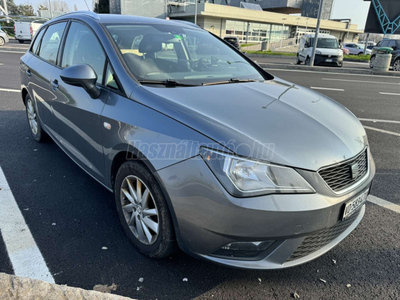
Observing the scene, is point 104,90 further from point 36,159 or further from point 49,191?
point 36,159

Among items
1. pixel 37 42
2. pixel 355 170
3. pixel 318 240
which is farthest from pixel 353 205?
pixel 37 42

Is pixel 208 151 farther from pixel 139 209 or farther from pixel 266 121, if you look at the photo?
pixel 139 209

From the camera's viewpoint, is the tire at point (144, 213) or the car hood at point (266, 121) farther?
the tire at point (144, 213)

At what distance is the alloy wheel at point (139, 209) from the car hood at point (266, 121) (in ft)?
1.91

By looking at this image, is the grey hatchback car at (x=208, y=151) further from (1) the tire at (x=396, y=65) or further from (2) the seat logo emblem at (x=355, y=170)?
(1) the tire at (x=396, y=65)

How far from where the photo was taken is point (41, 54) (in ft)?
12.7

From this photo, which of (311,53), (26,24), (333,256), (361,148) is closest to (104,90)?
(361,148)

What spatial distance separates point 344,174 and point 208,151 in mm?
891

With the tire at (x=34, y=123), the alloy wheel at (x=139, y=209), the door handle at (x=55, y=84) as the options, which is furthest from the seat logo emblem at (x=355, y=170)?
the tire at (x=34, y=123)

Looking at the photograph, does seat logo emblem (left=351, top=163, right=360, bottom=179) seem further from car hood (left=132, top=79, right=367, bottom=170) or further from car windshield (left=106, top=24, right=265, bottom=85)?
car windshield (left=106, top=24, right=265, bottom=85)

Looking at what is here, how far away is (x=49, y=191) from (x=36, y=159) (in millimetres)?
971

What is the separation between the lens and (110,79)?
246cm

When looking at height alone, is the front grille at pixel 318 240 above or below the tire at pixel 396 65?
above

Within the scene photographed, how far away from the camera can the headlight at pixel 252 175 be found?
5.58ft
